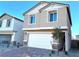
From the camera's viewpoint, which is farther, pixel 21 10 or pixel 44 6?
pixel 44 6

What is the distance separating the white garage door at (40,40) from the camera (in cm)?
459

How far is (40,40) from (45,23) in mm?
670

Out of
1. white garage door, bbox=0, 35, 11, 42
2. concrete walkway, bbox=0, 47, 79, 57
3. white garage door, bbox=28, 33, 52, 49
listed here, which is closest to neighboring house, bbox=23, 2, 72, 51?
white garage door, bbox=28, 33, 52, 49

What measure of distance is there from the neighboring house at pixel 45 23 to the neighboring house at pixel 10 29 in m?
0.22

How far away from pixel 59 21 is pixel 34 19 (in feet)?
3.13

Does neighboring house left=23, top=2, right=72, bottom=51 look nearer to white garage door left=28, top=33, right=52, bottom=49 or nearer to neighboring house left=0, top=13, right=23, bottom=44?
white garage door left=28, top=33, right=52, bottom=49

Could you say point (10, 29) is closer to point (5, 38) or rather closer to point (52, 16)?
point (5, 38)

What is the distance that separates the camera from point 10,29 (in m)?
4.68

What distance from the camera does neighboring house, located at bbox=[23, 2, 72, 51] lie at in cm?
459

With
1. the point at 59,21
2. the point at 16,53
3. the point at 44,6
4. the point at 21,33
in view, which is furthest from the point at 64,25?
the point at 16,53

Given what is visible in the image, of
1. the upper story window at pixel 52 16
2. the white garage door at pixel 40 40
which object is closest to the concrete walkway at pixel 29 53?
the white garage door at pixel 40 40

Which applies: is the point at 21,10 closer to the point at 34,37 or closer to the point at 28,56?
the point at 34,37

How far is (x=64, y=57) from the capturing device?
4.16 meters

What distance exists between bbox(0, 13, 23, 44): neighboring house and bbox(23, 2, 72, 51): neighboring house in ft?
0.71
